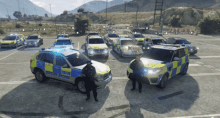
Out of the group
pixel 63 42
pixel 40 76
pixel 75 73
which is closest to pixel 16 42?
pixel 63 42

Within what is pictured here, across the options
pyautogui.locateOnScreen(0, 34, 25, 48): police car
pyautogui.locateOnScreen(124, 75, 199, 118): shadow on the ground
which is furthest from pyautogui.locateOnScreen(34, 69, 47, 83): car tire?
pyautogui.locateOnScreen(0, 34, 25, 48): police car

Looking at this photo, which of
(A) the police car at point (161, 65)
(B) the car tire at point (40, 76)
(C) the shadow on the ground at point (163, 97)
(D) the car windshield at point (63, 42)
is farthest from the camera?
(D) the car windshield at point (63, 42)

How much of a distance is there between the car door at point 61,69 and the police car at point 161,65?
2741mm

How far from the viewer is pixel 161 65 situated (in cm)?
627

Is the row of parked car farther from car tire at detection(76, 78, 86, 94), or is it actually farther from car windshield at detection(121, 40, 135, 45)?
car tire at detection(76, 78, 86, 94)

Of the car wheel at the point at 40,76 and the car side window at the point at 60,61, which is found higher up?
the car side window at the point at 60,61

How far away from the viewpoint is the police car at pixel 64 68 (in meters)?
5.93

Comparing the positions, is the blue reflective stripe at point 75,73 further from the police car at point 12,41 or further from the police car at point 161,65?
the police car at point 12,41

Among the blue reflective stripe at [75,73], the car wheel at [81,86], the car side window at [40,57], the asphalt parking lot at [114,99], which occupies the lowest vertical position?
the asphalt parking lot at [114,99]

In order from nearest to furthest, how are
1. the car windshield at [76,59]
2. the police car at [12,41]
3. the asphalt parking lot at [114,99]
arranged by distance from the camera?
the asphalt parking lot at [114,99], the car windshield at [76,59], the police car at [12,41]

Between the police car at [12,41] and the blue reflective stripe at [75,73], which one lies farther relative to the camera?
the police car at [12,41]

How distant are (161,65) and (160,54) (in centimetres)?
113

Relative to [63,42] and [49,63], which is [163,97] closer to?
[49,63]

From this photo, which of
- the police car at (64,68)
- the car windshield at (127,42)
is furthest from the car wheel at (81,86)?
the car windshield at (127,42)
